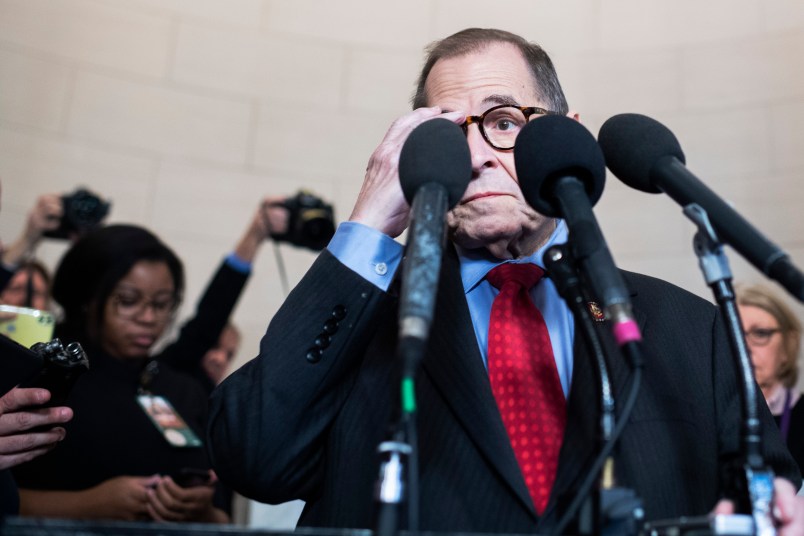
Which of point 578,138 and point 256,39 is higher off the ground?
point 256,39

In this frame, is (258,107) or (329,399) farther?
(258,107)

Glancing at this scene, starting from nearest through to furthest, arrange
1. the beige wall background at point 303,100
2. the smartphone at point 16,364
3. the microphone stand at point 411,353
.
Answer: the microphone stand at point 411,353 → the smartphone at point 16,364 → the beige wall background at point 303,100

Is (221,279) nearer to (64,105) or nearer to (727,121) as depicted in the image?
(64,105)

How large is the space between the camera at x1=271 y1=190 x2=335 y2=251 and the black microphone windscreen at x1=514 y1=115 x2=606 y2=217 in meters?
2.44

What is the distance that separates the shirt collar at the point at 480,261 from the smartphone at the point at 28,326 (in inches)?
34.4

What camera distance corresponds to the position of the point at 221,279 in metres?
3.42

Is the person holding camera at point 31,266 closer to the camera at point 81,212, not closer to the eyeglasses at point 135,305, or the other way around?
the camera at point 81,212

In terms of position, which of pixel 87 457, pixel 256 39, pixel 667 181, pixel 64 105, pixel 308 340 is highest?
pixel 256 39

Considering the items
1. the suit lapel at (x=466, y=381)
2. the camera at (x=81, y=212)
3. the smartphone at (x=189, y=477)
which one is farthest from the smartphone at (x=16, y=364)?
the camera at (x=81, y=212)

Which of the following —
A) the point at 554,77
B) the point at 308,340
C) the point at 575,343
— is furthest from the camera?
the point at 554,77

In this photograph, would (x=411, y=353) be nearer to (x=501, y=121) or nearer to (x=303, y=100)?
(x=501, y=121)

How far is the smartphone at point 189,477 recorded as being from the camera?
2.38 meters

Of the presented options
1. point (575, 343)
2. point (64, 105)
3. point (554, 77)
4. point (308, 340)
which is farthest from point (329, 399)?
point (64, 105)

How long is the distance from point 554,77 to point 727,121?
297 centimetres
